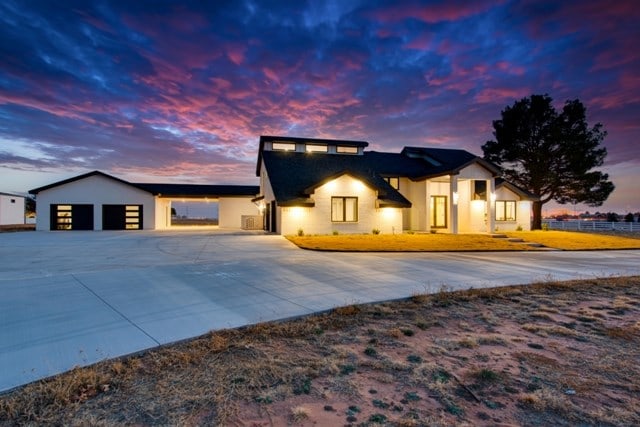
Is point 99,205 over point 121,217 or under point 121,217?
over

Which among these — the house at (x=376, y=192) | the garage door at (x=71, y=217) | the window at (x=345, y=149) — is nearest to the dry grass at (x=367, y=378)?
the house at (x=376, y=192)

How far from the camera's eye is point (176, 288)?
7105 millimetres

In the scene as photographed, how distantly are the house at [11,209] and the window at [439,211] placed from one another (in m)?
47.7

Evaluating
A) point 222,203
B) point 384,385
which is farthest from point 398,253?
point 222,203

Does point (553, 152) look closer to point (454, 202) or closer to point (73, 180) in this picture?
point (454, 202)

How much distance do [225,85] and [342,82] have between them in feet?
22.5

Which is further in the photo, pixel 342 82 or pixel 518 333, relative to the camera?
pixel 342 82

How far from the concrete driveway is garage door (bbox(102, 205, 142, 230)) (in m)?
16.7

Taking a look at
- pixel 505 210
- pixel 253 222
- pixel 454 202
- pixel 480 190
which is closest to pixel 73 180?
pixel 253 222

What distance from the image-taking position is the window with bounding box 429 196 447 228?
24.6 m

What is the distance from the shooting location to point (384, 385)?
127 inches

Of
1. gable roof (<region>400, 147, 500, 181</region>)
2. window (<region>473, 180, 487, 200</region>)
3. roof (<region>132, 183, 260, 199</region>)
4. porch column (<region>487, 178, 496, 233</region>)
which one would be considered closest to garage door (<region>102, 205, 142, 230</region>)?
roof (<region>132, 183, 260, 199</region>)

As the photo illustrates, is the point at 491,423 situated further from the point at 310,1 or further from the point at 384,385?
the point at 310,1

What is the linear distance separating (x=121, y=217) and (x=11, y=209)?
24118 mm
